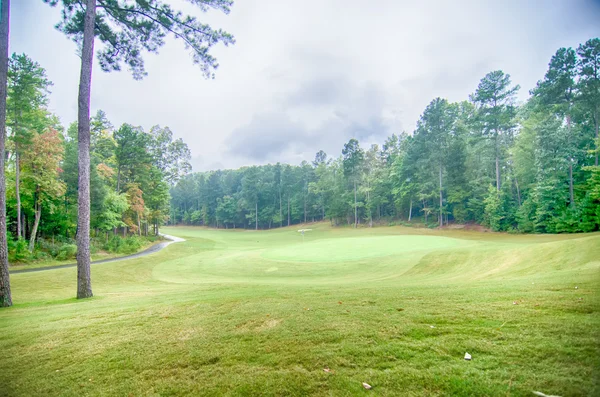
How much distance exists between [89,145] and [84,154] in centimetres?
106

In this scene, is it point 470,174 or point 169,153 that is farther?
point 169,153

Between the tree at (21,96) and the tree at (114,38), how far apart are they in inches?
406

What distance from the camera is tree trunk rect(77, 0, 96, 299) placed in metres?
8.24

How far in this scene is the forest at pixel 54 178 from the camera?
17.5 metres

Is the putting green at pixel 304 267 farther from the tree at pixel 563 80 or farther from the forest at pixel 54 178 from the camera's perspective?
the forest at pixel 54 178

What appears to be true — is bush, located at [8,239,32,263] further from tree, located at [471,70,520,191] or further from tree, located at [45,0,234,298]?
tree, located at [471,70,520,191]

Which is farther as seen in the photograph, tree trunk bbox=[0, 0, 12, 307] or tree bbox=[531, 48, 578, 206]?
tree trunk bbox=[0, 0, 12, 307]

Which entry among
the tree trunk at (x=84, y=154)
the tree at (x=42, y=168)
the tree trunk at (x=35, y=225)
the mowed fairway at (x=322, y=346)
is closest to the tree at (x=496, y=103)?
the mowed fairway at (x=322, y=346)

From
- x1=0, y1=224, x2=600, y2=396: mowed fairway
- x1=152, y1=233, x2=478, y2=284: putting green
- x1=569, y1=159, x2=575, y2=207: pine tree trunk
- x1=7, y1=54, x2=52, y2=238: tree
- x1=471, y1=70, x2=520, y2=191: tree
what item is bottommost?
x1=152, y1=233, x2=478, y2=284: putting green

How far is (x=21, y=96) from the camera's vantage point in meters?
17.1

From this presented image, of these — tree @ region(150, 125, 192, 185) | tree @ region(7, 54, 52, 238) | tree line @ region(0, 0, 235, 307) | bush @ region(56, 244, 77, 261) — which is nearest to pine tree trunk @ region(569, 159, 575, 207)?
tree line @ region(0, 0, 235, 307)

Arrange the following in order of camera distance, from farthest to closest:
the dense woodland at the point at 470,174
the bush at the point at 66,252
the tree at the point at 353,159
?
the tree at the point at 353,159 < the bush at the point at 66,252 < the dense woodland at the point at 470,174

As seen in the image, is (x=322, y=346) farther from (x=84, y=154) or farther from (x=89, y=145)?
(x=89, y=145)

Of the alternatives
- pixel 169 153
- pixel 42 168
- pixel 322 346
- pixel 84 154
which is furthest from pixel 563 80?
pixel 169 153
